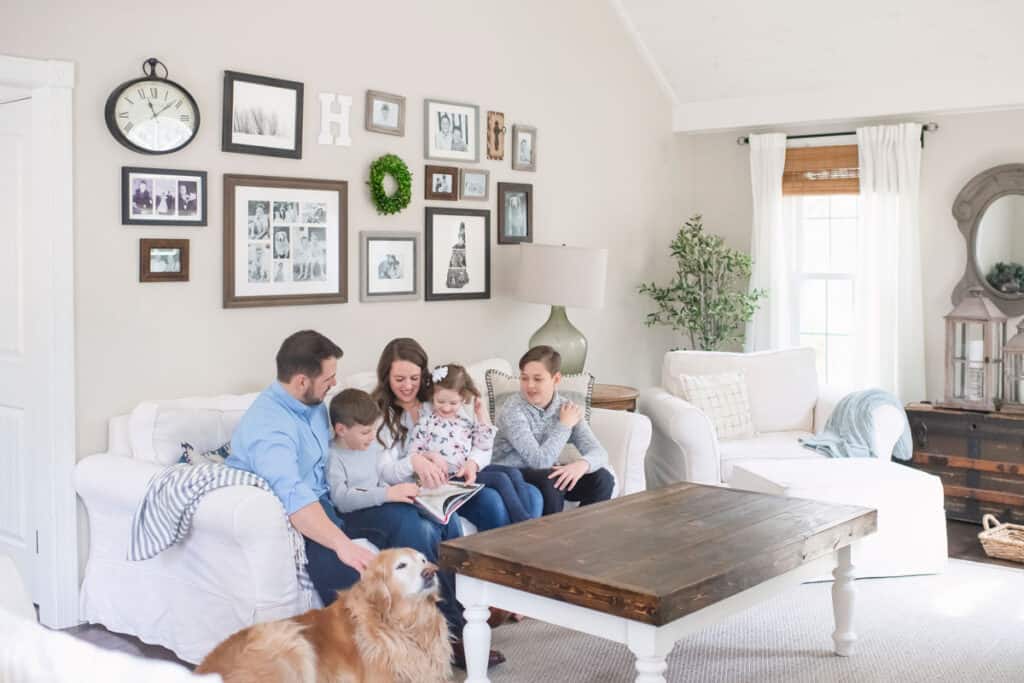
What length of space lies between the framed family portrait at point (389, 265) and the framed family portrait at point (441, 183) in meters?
0.21

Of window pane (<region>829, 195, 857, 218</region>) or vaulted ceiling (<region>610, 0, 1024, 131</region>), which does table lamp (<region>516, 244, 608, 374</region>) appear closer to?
vaulted ceiling (<region>610, 0, 1024, 131</region>)

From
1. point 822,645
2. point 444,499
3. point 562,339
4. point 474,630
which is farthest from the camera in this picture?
point 562,339

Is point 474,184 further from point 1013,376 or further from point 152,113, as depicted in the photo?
point 1013,376

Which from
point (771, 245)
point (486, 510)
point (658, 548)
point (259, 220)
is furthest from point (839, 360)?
point (658, 548)

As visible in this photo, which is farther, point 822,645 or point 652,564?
point 822,645

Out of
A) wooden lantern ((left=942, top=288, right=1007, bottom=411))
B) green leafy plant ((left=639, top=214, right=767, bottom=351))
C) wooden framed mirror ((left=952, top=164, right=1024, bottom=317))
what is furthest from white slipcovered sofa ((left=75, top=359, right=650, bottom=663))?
wooden framed mirror ((left=952, top=164, right=1024, bottom=317))

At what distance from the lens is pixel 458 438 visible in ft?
13.8

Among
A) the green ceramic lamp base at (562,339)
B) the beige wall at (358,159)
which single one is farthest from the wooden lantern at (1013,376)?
the green ceramic lamp base at (562,339)

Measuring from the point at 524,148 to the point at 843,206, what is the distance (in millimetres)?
2023

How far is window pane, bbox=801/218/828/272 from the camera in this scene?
666 cm

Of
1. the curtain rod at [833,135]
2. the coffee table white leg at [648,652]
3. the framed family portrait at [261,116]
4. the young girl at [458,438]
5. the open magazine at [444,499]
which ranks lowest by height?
the coffee table white leg at [648,652]

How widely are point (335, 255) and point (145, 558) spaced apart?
1.68 meters

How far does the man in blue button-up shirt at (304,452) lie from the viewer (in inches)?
136

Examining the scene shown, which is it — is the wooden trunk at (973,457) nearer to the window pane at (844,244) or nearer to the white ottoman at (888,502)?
→ the white ottoman at (888,502)
